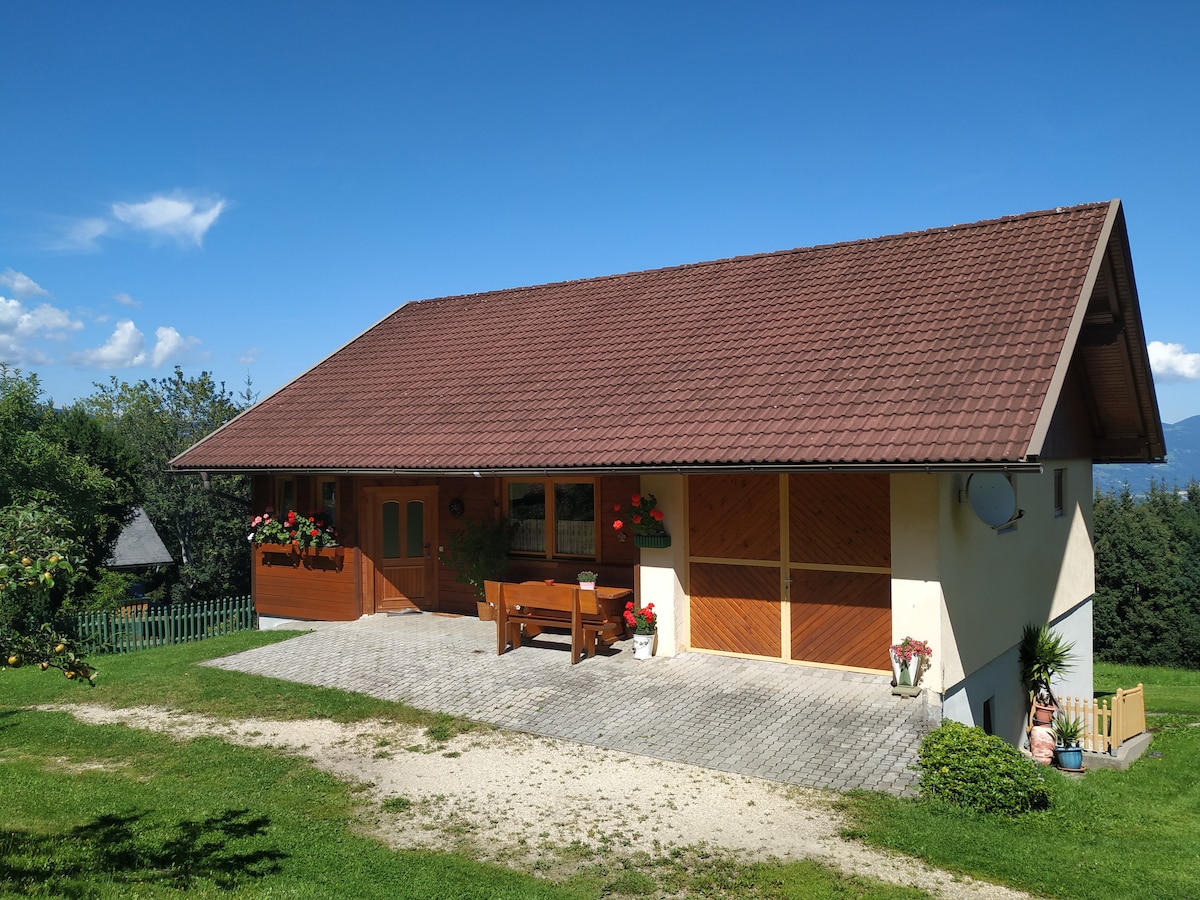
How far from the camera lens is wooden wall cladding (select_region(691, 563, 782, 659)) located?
38.2 feet

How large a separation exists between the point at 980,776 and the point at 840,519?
396cm

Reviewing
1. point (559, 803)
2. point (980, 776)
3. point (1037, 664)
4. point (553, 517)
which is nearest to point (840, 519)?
point (980, 776)

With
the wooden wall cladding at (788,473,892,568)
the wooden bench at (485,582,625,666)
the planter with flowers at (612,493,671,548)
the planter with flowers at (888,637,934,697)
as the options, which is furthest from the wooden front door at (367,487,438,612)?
the planter with flowers at (888,637,934,697)

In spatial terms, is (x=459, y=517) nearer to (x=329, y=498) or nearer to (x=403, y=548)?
(x=403, y=548)

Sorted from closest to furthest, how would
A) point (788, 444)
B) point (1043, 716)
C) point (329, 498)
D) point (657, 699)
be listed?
point (657, 699) < point (788, 444) < point (1043, 716) < point (329, 498)

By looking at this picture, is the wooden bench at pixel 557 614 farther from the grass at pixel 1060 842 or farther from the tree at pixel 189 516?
the tree at pixel 189 516

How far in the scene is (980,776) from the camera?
7656mm

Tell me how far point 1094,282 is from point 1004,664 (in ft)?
17.5

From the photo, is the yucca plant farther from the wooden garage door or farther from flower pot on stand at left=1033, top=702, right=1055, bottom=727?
the wooden garage door

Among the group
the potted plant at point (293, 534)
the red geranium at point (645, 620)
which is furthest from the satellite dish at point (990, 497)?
the potted plant at point (293, 534)

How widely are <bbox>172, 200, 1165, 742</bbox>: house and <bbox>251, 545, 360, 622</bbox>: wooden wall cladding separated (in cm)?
6

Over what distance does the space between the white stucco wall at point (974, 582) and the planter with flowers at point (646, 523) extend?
10.2ft

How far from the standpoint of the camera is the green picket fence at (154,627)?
1571 cm

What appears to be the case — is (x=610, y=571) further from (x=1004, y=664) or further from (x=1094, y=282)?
(x=1094, y=282)
